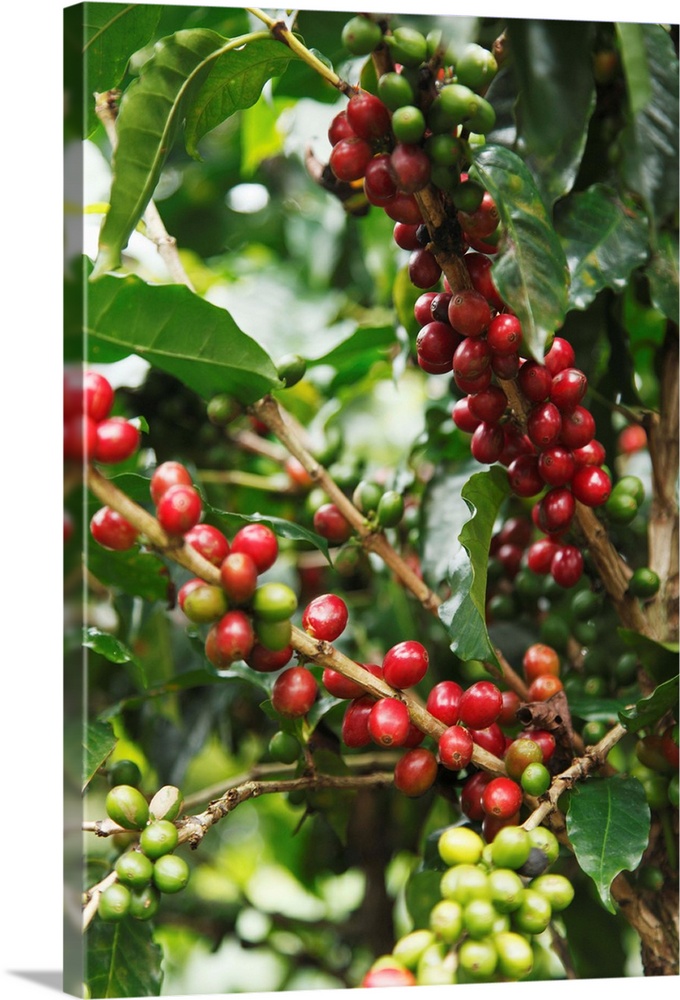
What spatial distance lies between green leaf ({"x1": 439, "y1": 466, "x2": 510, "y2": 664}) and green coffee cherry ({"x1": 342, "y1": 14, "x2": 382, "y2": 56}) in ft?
1.13

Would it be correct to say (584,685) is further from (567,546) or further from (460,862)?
(460,862)

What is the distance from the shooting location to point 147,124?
0.82m

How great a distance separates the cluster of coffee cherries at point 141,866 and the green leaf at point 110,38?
57cm

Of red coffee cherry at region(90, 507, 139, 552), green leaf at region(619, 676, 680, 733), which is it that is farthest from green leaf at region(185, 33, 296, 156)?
green leaf at region(619, 676, 680, 733)

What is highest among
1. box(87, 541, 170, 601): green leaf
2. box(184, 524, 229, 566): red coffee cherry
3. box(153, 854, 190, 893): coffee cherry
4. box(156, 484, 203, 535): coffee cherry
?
box(156, 484, 203, 535): coffee cherry

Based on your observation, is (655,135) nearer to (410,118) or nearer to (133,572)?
(410,118)

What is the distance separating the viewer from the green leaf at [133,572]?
98 centimetres

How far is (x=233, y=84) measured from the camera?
898 millimetres

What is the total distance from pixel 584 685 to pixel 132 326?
0.60 m

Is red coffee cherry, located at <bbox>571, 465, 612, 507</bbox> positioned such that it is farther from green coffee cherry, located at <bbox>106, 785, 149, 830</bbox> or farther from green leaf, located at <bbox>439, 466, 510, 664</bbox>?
green coffee cherry, located at <bbox>106, 785, 149, 830</bbox>

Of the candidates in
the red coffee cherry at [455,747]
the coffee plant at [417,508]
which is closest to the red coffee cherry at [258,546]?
the coffee plant at [417,508]

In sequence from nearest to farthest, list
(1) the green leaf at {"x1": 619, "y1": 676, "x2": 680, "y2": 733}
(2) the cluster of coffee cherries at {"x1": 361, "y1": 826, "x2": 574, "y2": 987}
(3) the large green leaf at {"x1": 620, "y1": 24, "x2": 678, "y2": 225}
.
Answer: (2) the cluster of coffee cherries at {"x1": 361, "y1": 826, "x2": 574, "y2": 987}, (1) the green leaf at {"x1": 619, "y1": 676, "x2": 680, "y2": 733}, (3) the large green leaf at {"x1": 620, "y1": 24, "x2": 678, "y2": 225}

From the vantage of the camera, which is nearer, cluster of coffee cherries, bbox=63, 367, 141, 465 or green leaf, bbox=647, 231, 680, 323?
cluster of coffee cherries, bbox=63, 367, 141, 465

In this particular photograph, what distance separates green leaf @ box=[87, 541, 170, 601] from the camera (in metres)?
0.98
